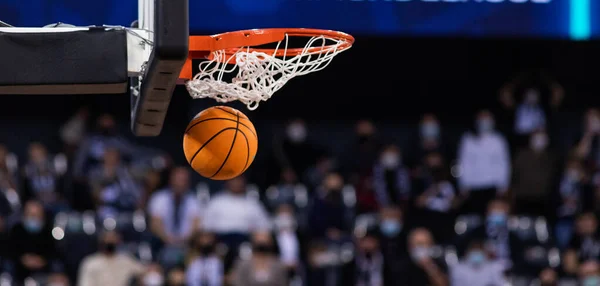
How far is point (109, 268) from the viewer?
11.6 meters

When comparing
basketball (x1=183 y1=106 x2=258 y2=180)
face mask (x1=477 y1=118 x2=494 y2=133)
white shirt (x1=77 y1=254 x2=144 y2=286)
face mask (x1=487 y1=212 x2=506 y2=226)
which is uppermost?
basketball (x1=183 y1=106 x2=258 y2=180)

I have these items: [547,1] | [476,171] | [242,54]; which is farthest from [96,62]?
[476,171]

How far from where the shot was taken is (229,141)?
5.65 metres

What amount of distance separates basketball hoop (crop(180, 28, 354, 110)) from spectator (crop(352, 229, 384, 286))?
616 cm

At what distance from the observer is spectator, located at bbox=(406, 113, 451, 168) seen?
45.9 ft

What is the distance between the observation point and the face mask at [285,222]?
12297 millimetres

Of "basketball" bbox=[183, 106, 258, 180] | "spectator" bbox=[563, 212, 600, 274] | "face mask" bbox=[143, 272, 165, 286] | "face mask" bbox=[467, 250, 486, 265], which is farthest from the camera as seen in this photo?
"spectator" bbox=[563, 212, 600, 274]

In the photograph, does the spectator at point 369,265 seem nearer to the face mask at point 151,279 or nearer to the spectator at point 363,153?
the spectator at point 363,153

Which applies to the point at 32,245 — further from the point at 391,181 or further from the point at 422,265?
the point at 391,181

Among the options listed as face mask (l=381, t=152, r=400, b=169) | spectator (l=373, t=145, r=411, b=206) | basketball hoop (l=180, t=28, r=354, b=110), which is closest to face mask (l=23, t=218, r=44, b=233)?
spectator (l=373, t=145, r=411, b=206)

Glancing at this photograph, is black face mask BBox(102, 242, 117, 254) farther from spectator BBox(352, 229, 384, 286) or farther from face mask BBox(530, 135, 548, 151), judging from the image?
face mask BBox(530, 135, 548, 151)

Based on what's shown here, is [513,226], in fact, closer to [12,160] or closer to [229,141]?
[12,160]

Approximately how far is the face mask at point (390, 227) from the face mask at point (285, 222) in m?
1.00

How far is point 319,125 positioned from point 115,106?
2.88 m
